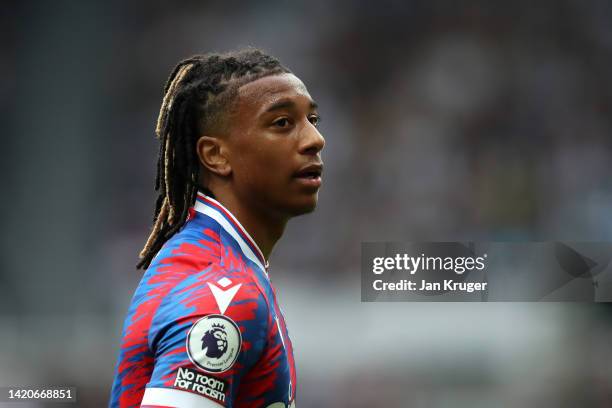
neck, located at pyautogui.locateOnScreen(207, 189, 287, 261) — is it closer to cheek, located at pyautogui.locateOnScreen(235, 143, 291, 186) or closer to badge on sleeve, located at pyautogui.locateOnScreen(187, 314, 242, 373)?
cheek, located at pyautogui.locateOnScreen(235, 143, 291, 186)

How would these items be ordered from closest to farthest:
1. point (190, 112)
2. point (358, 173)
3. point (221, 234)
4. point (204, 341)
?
1. point (204, 341)
2. point (221, 234)
3. point (190, 112)
4. point (358, 173)

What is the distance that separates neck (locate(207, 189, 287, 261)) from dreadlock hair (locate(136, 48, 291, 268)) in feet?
0.32

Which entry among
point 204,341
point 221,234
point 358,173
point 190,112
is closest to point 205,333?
point 204,341

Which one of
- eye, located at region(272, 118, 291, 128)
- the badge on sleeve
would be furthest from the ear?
the badge on sleeve

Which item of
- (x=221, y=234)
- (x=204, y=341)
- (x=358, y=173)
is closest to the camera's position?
(x=204, y=341)

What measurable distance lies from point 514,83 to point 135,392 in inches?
128

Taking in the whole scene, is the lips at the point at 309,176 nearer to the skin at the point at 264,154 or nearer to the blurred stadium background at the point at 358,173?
the skin at the point at 264,154

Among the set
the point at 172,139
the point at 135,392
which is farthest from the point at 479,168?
the point at 135,392

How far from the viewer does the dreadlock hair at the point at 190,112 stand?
5.04 feet

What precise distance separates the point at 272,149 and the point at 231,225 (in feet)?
0.56

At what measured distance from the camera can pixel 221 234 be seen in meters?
1.46

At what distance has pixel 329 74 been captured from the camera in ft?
13.6

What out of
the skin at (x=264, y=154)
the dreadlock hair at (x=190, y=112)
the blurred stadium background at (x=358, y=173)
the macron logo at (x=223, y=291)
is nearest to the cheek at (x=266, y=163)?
the skin at (x=264, y=154)

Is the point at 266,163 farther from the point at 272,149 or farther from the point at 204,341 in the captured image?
the point at 204,341
